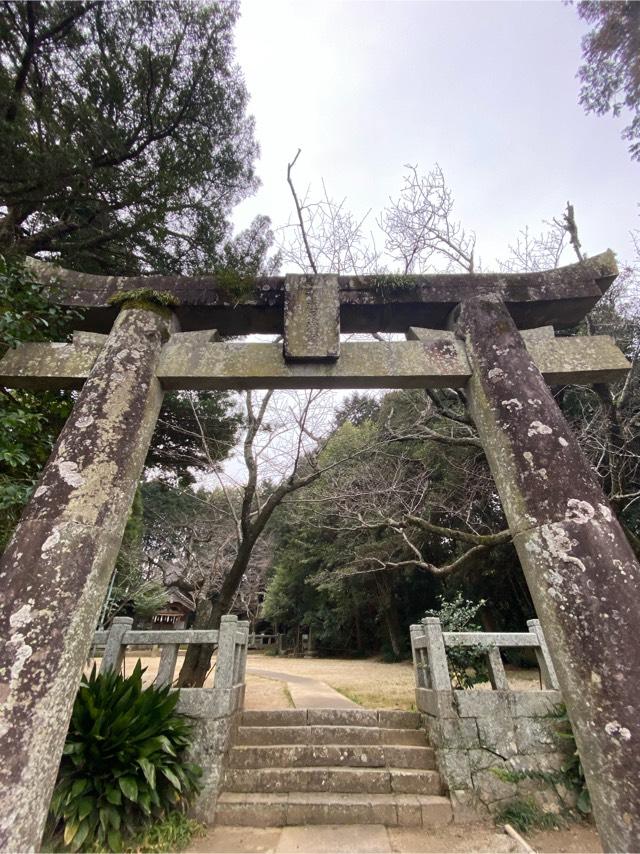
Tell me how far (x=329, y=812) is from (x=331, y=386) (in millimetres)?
4223

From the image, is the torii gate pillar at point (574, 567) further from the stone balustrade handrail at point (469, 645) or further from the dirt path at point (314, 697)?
the dirt path at point (314, 697)

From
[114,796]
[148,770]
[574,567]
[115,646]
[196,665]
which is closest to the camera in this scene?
[574,567]

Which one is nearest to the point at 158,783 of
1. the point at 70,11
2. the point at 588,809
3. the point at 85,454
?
the point at 85,454

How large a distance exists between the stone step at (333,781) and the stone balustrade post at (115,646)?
5.74ft

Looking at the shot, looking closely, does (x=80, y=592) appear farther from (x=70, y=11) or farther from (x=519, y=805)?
(x=70, y=11)

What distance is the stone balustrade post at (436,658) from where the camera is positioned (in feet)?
16.1

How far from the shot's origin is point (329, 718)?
534 cm

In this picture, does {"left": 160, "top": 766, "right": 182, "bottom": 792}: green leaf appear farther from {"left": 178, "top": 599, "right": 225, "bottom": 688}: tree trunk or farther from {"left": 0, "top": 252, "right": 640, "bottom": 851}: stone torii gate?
{"left": 0, "top": 252, "right": 640, "bottom": 851}: stone torii gate

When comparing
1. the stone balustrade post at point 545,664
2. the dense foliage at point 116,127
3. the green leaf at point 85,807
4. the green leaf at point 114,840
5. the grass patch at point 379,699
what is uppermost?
the dense foliage at point 116,127

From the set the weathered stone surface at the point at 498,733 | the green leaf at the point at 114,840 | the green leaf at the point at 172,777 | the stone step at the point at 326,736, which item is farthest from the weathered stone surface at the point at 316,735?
the green leaf at the point at 114,840

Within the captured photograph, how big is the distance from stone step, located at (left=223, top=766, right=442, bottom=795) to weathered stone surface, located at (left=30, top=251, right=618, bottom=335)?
4.71 meters

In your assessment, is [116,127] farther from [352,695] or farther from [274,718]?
[352,695]

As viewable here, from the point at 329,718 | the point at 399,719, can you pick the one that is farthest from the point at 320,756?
the point at 399,719

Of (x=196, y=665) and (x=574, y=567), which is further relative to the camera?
(x=196, y=665)
